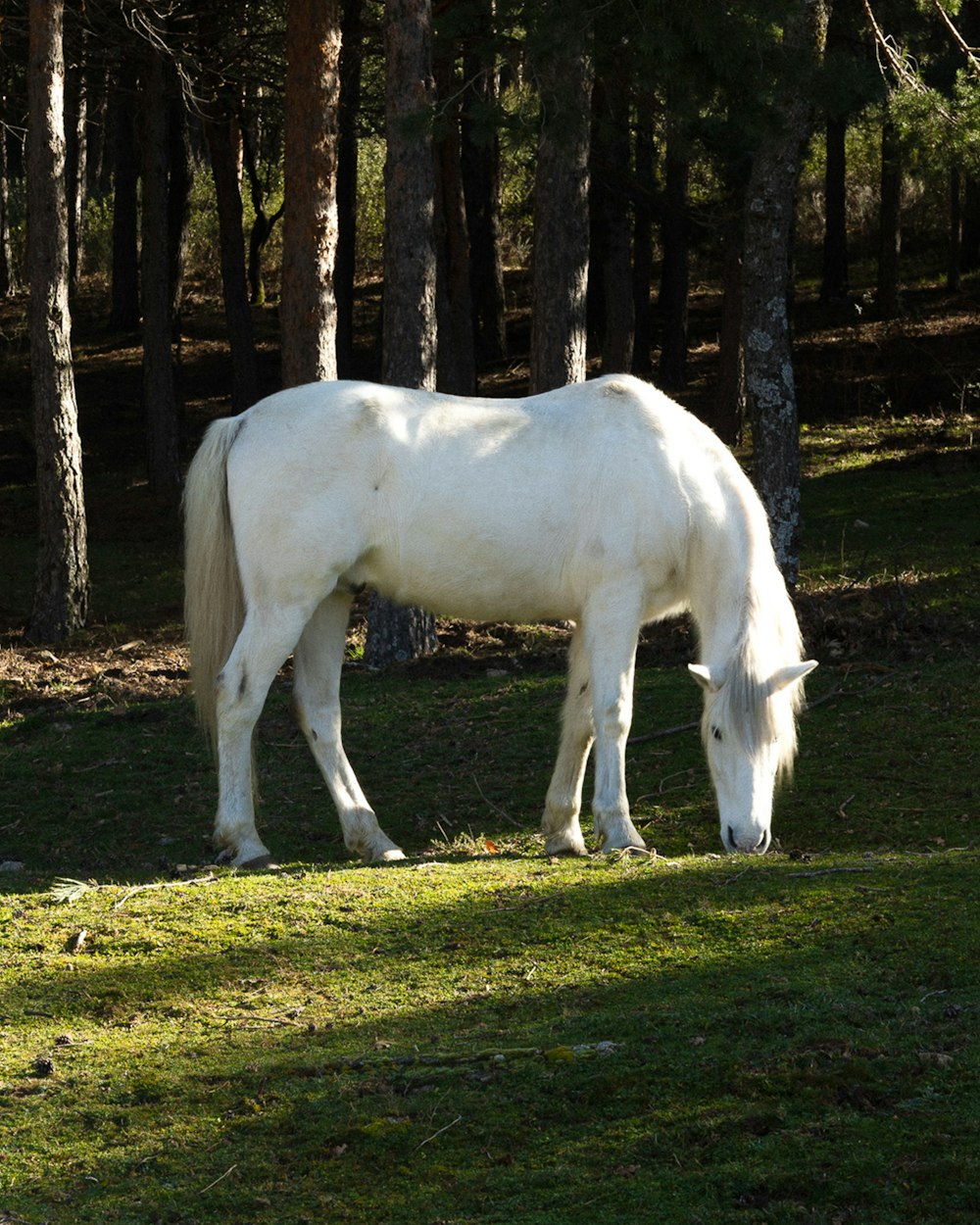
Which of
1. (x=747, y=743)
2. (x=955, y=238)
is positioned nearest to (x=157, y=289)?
(x=747, y=743)

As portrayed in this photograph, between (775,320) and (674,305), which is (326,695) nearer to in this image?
(775,320)

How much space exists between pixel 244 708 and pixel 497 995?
9.10ft

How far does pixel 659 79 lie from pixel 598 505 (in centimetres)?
539

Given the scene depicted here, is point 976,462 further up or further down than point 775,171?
further down

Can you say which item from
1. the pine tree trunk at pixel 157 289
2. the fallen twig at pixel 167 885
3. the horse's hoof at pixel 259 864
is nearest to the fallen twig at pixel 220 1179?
the fallen twig at pixel 167 885

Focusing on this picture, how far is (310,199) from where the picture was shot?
1312cm

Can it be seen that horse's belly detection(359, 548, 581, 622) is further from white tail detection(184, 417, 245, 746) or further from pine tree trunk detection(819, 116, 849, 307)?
pine tree trunk detection(819, 116, 849, 307)

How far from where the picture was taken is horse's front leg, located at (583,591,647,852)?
277 inches

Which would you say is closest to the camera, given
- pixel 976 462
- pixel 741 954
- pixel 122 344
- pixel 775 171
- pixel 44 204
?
pixel 741 954

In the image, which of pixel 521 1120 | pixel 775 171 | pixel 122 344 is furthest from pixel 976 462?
pixel 122 344

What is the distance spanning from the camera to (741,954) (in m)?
5.03

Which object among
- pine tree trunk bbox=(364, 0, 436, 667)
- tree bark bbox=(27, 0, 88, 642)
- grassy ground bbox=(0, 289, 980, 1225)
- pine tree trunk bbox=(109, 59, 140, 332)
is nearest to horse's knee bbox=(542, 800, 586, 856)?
grassy ground bbox=(0, 289, 980, 1225)

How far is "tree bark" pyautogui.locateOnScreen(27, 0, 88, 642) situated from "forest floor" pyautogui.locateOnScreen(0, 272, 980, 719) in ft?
1.68

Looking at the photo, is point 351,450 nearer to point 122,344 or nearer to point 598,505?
point 598,505
